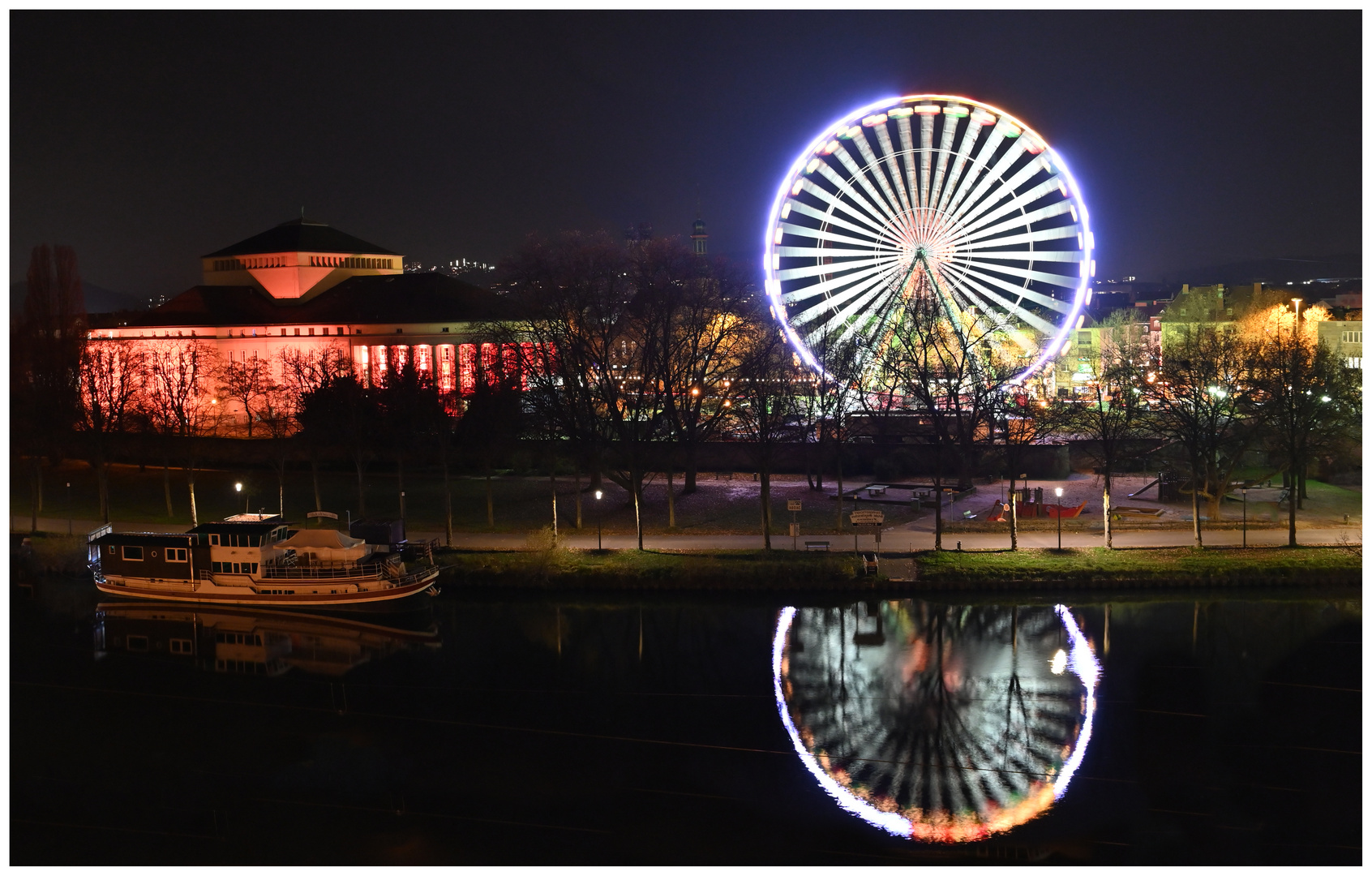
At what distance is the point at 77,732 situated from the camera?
1648cm

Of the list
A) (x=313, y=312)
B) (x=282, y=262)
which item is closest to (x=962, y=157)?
(x=313, y=312)

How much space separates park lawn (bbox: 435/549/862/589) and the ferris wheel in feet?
31.2

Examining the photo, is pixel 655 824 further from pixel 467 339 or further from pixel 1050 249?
pixel 467 339

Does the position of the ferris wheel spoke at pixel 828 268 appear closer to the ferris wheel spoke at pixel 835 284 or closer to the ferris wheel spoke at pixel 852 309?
the ferris wheel spoke at pixel 835 284

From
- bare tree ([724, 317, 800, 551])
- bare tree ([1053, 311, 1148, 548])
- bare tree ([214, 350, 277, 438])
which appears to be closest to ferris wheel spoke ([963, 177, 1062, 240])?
bare tree ([1053, 311, 1148, 548])

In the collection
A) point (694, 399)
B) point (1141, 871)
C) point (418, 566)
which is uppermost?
point (694, 399)

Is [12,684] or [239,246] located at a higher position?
[239,246]

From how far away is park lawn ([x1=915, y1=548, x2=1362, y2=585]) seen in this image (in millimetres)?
22281

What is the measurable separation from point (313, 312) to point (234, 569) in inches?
1330

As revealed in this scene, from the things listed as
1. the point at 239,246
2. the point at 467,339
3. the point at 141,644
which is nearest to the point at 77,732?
the point at 141,644

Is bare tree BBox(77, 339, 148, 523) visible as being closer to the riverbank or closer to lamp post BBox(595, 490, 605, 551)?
lamp post BBox(595, 490, 605, 551)

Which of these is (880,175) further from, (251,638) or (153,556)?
(153,556)

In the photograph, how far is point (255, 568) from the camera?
23375mm

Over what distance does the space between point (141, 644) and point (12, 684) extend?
263 cm
